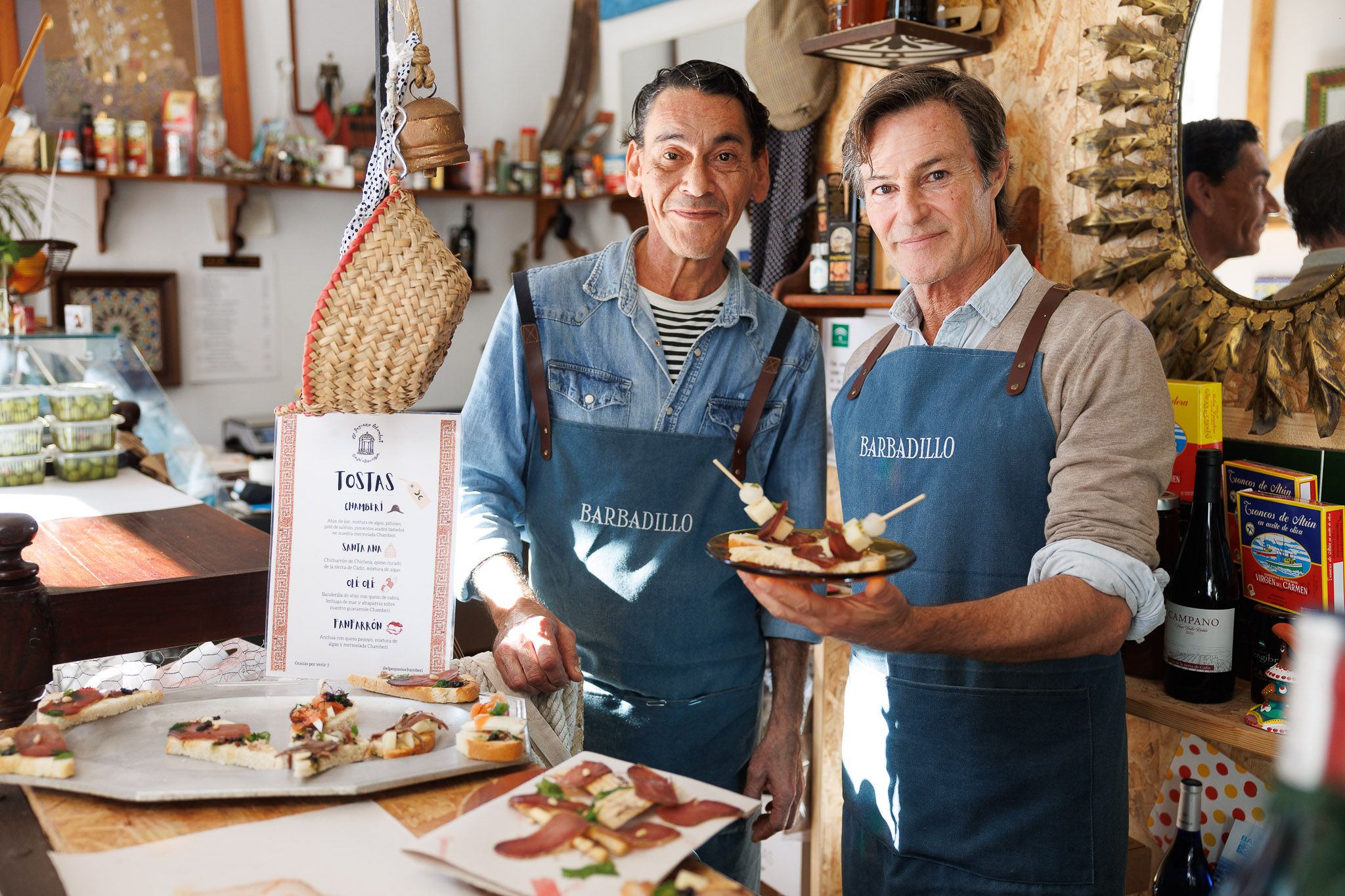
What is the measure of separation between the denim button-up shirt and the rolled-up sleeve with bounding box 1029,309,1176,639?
1.64ft

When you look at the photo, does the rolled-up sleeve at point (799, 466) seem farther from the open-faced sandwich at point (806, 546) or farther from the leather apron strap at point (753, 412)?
the open-faced sandwich at point (806, 546)

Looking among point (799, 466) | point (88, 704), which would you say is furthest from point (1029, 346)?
point (88, 704)

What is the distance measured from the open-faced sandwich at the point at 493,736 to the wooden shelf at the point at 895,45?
77.5 inches

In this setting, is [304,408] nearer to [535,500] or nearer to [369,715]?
[369,715]

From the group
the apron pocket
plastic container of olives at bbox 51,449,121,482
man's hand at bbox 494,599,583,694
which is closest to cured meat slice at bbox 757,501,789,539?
man's hand at bbox 494,599,583,694

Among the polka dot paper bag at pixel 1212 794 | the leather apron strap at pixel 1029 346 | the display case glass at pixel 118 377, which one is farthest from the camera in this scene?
the display case glass at pixel 118 377

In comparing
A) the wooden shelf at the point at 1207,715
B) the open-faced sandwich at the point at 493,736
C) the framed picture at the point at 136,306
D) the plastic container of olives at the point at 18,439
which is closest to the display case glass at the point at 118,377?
the plastic container of olives at the point at 18,439

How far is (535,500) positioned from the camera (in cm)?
187

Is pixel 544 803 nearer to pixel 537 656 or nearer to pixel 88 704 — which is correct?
pixel 537 656

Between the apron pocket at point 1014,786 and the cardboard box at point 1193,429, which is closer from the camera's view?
the apron pocket at point 1014,786

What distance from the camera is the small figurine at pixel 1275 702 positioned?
5.83 ft

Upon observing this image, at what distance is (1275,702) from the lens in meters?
1.81

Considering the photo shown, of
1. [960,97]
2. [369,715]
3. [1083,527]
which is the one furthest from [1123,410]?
[369,715]

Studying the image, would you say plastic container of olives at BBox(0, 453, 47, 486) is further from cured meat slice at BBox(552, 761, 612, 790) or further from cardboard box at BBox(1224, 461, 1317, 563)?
cardboard box at BBox(1224, 461, 1317, 563)
